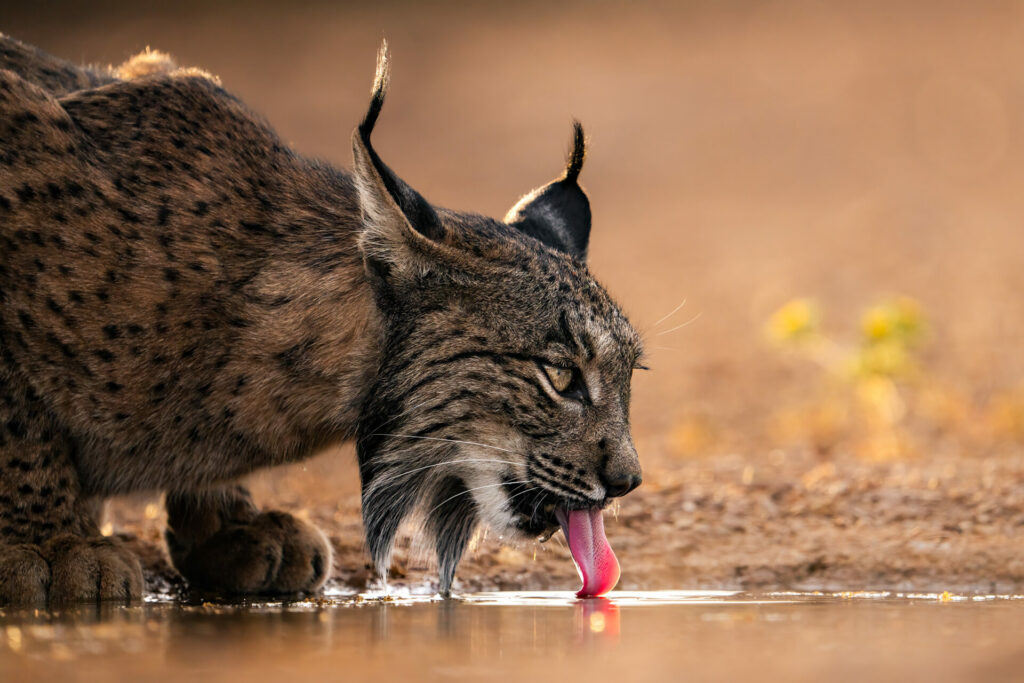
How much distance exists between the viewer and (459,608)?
391 centimetres

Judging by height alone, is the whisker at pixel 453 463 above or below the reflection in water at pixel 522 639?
above

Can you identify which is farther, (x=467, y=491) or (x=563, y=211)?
(x=563, y=211)

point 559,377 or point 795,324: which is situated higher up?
point 795,324

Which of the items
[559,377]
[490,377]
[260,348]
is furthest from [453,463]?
[260,348]

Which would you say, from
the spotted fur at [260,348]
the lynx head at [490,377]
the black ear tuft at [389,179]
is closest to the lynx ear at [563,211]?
the spotted fur at [260,348]

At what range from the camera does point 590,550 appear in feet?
13.5

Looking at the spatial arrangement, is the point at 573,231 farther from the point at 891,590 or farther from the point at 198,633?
the point at 198,633

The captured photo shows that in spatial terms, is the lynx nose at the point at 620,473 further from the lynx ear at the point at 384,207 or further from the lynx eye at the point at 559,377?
the lynx ear at the point at 384,207

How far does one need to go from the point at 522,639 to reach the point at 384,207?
5.11 feet

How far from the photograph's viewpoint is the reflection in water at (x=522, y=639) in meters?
2.56

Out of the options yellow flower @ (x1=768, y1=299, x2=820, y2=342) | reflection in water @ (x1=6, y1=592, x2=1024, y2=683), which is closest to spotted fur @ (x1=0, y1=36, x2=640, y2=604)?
reflection in water @ (x1=6, y1=592, x2=1024, y2=683)

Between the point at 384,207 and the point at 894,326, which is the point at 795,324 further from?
the point at 384,207

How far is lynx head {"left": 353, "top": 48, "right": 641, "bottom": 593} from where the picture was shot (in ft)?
13.4

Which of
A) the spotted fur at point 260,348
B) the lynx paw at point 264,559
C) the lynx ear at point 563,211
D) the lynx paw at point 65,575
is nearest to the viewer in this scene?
the lynx paw at point 65,575
